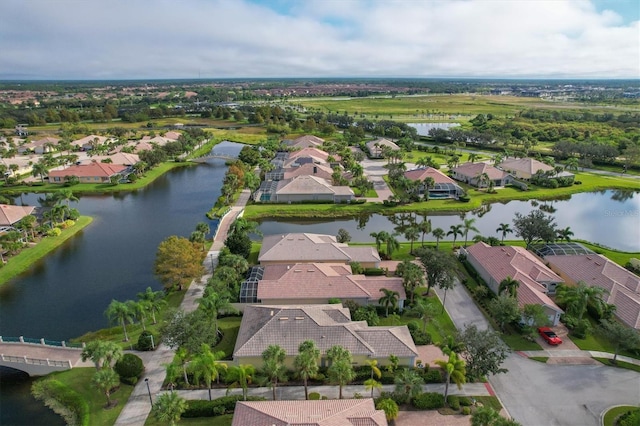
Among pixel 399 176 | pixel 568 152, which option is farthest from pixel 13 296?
pixel 568 152

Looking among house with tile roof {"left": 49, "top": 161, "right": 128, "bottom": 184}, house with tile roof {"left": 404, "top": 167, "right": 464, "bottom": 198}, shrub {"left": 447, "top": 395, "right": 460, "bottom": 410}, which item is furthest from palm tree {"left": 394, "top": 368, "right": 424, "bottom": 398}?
house with tile roof {"left": 49, "top": 161, "right": 128, "bottom": 184}

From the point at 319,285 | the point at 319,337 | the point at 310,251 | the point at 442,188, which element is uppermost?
the point at 442,188

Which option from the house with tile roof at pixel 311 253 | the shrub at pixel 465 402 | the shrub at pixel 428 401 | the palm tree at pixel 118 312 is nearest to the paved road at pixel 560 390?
the shrub at pixel 465 402

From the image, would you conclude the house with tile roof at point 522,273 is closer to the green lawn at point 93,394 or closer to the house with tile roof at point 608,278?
the house with tile roof at point 608,278

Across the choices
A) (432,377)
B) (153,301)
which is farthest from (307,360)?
(153,301)

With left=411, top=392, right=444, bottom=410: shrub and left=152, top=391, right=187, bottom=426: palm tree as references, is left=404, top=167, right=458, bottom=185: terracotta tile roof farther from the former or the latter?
left=152, top=391, right=187, bottom=426: palm tree

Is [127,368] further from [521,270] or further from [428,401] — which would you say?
[521,270]
